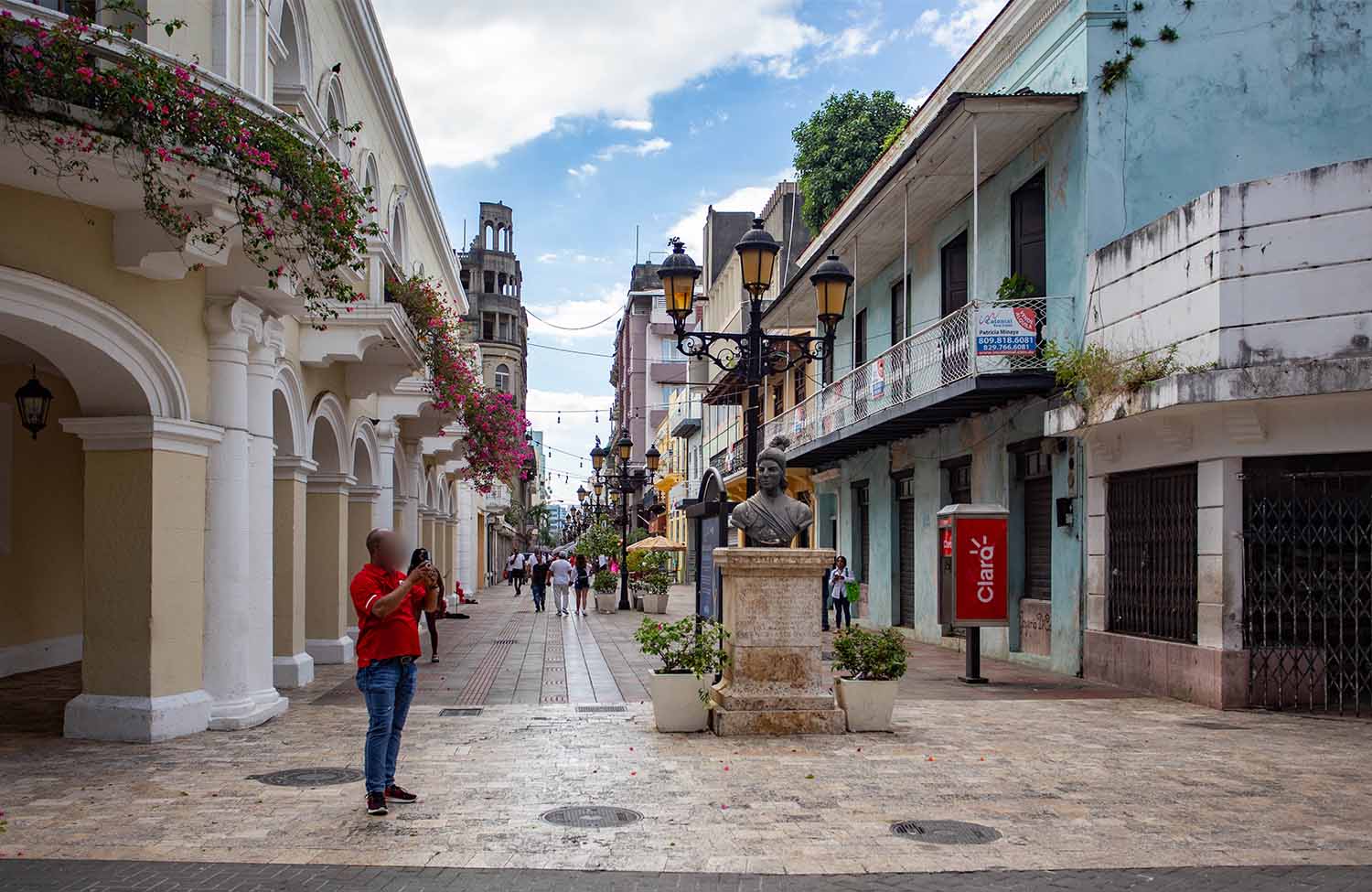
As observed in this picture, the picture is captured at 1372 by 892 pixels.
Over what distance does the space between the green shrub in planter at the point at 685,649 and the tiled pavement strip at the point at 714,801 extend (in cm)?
62

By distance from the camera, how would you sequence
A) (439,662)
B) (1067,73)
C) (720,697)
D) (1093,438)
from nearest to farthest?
(720,697)
(1093,438)
(1067,73)
(439,662)

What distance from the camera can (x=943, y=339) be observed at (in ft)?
56.9

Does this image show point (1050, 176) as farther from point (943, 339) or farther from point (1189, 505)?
point (1189, 505)

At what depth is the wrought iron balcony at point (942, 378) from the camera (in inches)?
616

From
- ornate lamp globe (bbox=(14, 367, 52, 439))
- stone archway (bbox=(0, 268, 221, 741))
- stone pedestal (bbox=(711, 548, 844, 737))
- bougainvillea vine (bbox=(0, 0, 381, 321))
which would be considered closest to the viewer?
bougainvillea vine (bbox=(0, 0, 381, 321))

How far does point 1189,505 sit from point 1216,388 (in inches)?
64.8

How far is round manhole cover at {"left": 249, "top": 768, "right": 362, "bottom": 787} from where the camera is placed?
8138mm

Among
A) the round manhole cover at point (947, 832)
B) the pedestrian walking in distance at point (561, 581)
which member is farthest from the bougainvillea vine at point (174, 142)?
the pedestrian walking in distance at point (561, 581)

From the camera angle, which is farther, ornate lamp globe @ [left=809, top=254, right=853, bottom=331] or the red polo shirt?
ornate lamp globe @ [left=809, top=254, right=853, bottom=331]

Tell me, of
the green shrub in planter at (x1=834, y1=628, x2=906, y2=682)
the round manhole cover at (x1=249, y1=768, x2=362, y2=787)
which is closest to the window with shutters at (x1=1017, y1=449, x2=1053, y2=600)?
the green shrub in planter at (x1=834, y1=628, x2=906, y2=682)

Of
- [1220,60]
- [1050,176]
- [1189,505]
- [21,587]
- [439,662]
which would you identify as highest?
[1220,60]

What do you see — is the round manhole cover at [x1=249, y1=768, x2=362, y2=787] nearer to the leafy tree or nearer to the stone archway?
the stone archway

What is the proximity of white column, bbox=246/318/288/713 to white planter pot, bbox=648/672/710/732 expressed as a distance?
3703 mm

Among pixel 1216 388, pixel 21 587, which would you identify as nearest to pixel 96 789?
pixel 21 587
